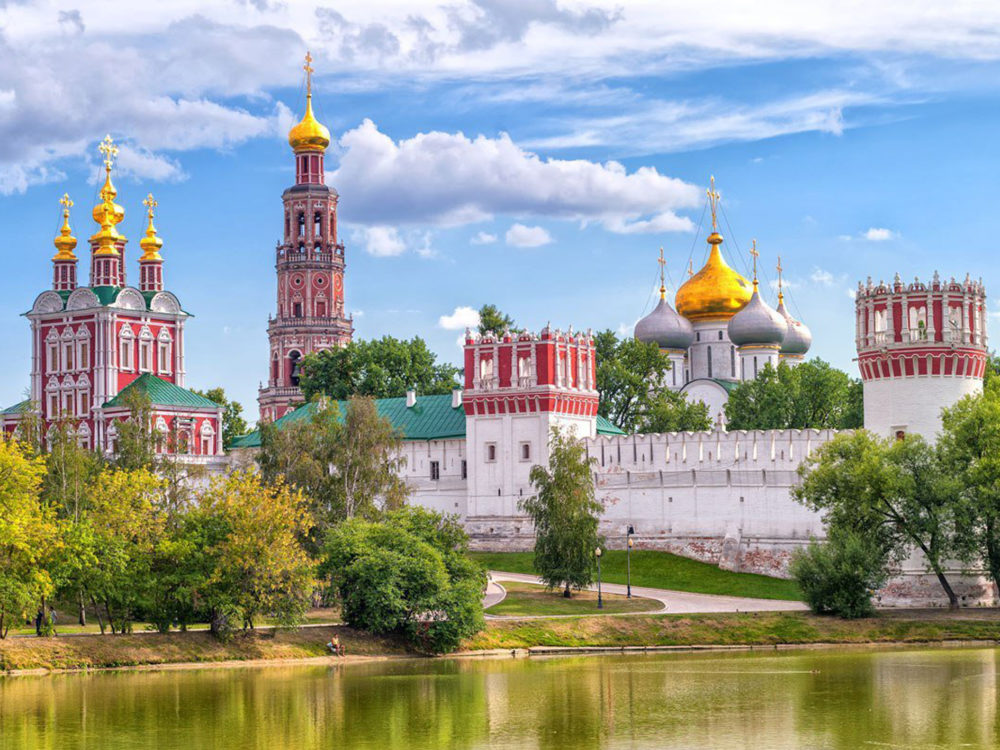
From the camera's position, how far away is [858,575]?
51562 millimetres

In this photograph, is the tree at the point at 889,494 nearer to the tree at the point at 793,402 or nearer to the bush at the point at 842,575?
the bush at the point at 842,575

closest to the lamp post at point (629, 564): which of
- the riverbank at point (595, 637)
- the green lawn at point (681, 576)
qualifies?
the green lawn at point (681, 576)

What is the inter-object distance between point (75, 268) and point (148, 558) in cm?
4720

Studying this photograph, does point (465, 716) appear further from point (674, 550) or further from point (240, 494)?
point (674, 550)

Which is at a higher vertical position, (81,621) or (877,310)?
(877,310)

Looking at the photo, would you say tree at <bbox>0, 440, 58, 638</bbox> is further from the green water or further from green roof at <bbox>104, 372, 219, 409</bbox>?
green roof at <bbox>104, 372, 219, 409</bbox>

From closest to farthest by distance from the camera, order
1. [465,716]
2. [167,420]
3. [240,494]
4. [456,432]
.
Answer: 1. [465,716]
2. [240,494]
3. [456,432]
4. [167,420]

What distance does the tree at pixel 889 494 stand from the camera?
52869 millimetres

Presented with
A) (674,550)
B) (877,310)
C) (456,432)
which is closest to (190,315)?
(456,432)

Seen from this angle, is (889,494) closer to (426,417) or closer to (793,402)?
(426,417)

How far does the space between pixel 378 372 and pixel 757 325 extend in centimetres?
2148

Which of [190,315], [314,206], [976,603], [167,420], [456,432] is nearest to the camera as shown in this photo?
[976,603]

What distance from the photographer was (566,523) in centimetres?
5766

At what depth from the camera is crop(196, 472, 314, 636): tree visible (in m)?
47.0
